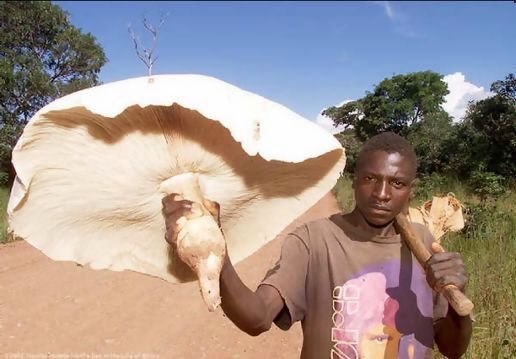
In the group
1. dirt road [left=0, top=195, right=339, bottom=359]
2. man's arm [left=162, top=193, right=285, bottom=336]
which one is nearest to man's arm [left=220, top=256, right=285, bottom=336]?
man's arm [left=162, top=193, right=285, bottom=336]

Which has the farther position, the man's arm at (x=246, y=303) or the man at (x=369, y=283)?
the man at (x=369, y=283)

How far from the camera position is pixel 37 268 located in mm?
6363

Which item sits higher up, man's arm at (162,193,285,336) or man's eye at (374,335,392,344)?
man's arm at (162,193,285,336)

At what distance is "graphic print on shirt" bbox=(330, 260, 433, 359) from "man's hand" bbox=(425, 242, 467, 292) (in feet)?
1.08

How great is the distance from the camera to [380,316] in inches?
57.7

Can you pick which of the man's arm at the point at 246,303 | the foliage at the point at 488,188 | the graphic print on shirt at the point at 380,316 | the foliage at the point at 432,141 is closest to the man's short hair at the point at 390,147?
the graphic print on shirt at the point at 380,316

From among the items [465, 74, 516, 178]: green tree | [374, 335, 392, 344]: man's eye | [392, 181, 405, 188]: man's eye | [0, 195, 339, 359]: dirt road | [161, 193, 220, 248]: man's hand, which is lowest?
[0, 195, 339, 359]: dirt road

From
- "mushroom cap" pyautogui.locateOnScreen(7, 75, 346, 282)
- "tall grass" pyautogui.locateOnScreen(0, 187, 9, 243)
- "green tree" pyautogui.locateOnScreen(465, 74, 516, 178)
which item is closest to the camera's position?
"mushroom cap" pyautogui.locateOnScreen(7, 75, 346, 282)

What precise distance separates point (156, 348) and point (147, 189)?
129 inches

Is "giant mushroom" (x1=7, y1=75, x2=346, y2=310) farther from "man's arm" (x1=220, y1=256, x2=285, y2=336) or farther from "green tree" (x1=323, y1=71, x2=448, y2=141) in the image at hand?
"green tree" (x1=323, y1=71, x2=448, y2=141)

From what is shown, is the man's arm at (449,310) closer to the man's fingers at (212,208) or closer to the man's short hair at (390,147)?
the man's short hair at (390,147)

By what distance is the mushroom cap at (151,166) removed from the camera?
948 mm

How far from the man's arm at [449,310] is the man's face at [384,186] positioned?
23cm

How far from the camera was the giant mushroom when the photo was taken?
951mm
